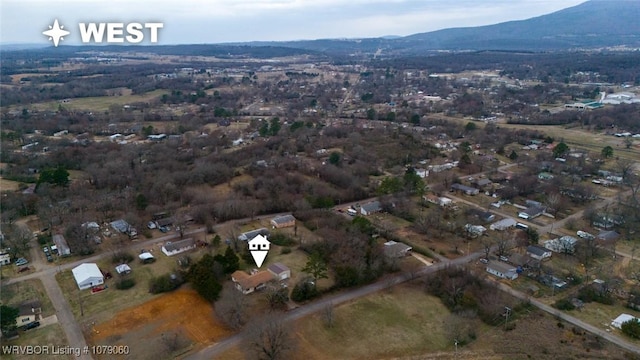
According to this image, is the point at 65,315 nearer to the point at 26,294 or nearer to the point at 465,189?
the point at 26,294

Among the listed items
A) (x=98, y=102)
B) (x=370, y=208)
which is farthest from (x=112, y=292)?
(x=98, y=102)

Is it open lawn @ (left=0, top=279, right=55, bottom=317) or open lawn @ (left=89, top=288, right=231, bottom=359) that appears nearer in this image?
open lawn @ (left=89, top=288, right=231, bottom=359)

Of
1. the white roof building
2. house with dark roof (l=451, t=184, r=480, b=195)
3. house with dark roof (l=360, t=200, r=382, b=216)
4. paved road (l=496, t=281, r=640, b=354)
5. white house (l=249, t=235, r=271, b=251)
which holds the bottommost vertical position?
paved road (l=496, t=281, r=640, b=354)

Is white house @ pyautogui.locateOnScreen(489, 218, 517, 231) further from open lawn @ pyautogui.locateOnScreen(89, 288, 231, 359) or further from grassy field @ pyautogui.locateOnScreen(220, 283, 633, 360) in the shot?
open lawn @ pyautogui.locateOnScreen(89, 288, 231, 359)

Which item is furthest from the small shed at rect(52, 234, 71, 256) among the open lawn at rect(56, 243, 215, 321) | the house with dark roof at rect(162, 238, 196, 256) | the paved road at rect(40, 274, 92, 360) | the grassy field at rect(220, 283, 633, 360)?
the grassy field at rect(220, 283, 633, 360)

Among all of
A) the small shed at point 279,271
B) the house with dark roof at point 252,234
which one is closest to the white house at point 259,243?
the house with dark roof at point 252,234

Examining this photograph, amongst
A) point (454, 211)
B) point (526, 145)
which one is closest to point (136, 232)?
point (454, 211)

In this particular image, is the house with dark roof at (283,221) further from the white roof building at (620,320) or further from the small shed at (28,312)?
the white roof building at (620,320)
